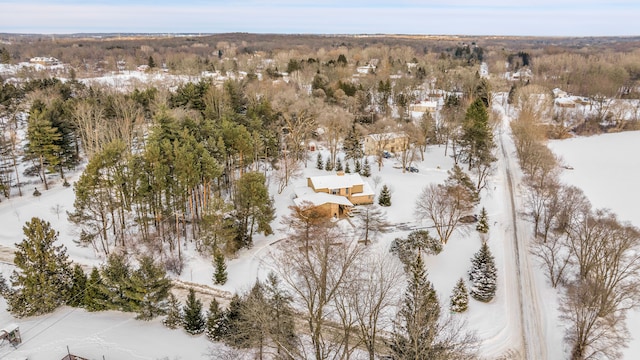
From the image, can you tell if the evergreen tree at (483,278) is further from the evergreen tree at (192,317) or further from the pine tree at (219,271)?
the evergreen tree at (192,317)

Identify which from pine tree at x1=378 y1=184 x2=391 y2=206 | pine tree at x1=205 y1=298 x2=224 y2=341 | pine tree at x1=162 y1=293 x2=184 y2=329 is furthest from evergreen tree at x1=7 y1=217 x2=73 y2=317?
pine tree at x1=378 y1=184 x2=391 y2=206

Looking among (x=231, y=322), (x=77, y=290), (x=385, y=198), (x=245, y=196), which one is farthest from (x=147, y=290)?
(x=385, y=198)

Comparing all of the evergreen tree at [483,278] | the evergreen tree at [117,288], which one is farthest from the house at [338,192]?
the evergreen tree at [117,288]

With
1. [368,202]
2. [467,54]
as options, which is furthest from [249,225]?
[467,54]

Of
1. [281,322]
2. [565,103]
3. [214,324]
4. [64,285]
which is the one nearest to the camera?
[281,322]

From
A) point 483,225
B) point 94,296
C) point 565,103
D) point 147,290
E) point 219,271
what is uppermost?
point 565,103

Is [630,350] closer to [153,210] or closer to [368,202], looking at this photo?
[368,202]

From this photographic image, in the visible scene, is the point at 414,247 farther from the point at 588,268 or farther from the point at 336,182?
the point at 336,182
